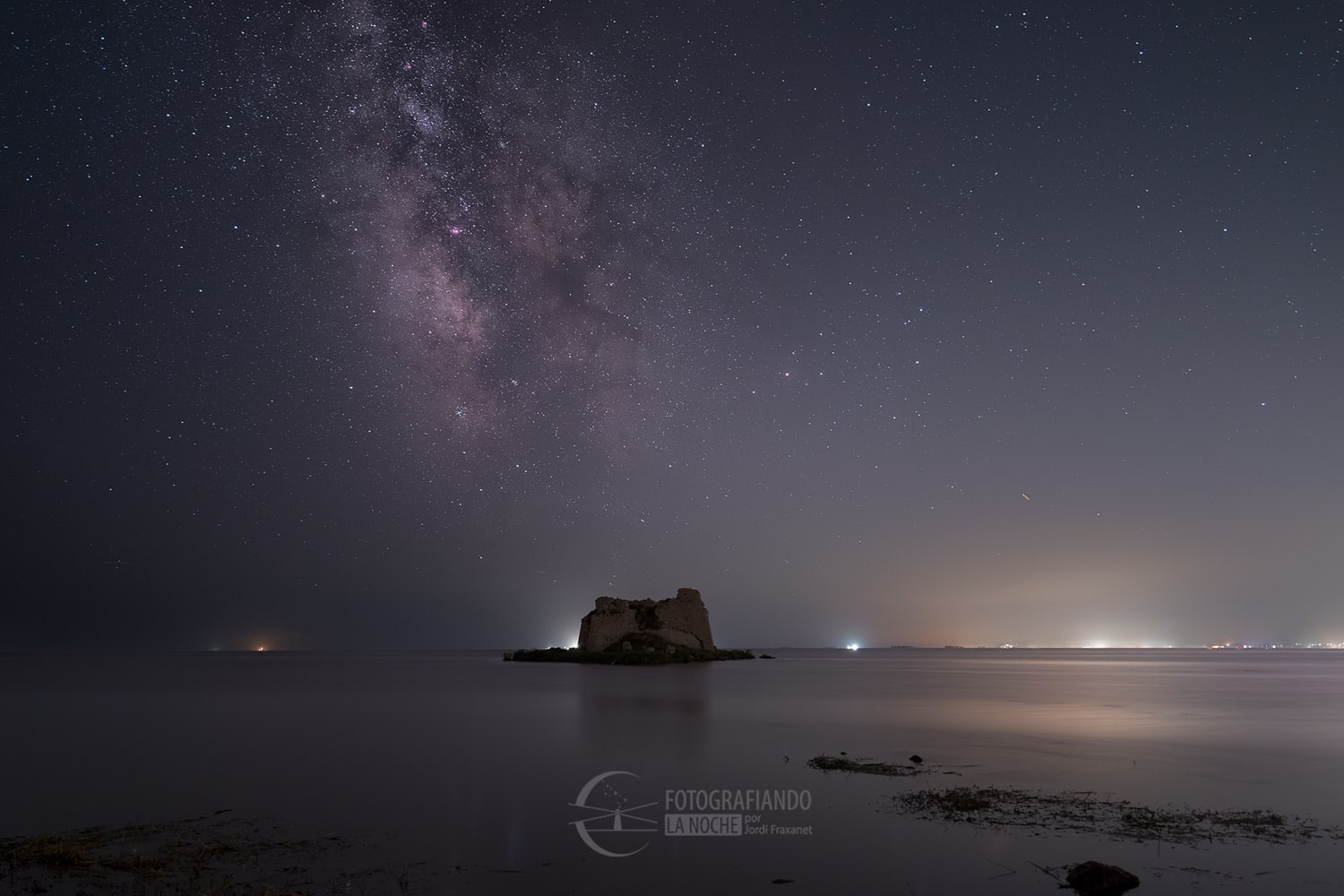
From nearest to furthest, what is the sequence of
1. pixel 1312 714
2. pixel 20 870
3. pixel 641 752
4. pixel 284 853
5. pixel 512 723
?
1. pixel 20 870
2. pixel 284 853
3. pixel 641 752
4. pixel 512 723
5. pixel 1312 714

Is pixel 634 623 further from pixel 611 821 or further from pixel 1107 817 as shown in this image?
pixel 1107 817

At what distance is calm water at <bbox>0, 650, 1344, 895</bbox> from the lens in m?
9.84

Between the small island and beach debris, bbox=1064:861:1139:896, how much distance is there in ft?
288

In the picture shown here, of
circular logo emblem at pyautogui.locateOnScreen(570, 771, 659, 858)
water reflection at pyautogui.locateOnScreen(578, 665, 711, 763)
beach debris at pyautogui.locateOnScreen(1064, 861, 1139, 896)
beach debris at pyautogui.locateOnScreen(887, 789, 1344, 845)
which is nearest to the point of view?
beach debris at pyautogui.locateOnScreen(1064, 861, 1139, 896)

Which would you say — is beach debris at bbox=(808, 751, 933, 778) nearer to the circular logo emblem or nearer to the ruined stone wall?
the circular logo emblem

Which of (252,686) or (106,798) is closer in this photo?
(106,798)

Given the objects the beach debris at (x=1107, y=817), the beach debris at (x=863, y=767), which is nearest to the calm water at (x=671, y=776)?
the beach debris at (x=1107, y=817)

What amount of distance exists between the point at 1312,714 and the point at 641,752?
3252 centimetres

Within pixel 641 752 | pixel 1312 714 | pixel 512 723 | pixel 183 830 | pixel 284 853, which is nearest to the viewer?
pixel 284 853

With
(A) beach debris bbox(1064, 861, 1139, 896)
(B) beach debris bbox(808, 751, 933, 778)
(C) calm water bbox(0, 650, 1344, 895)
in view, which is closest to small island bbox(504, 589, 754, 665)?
(C) calm water bbox(0, 650, 1344, 895)

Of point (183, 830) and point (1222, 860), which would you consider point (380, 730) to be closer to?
point (183, 830)

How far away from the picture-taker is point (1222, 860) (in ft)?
32.8

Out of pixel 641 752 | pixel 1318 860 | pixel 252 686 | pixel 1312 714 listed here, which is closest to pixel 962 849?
pixel 1318 860

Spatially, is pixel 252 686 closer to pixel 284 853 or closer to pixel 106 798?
pixel 106 798
